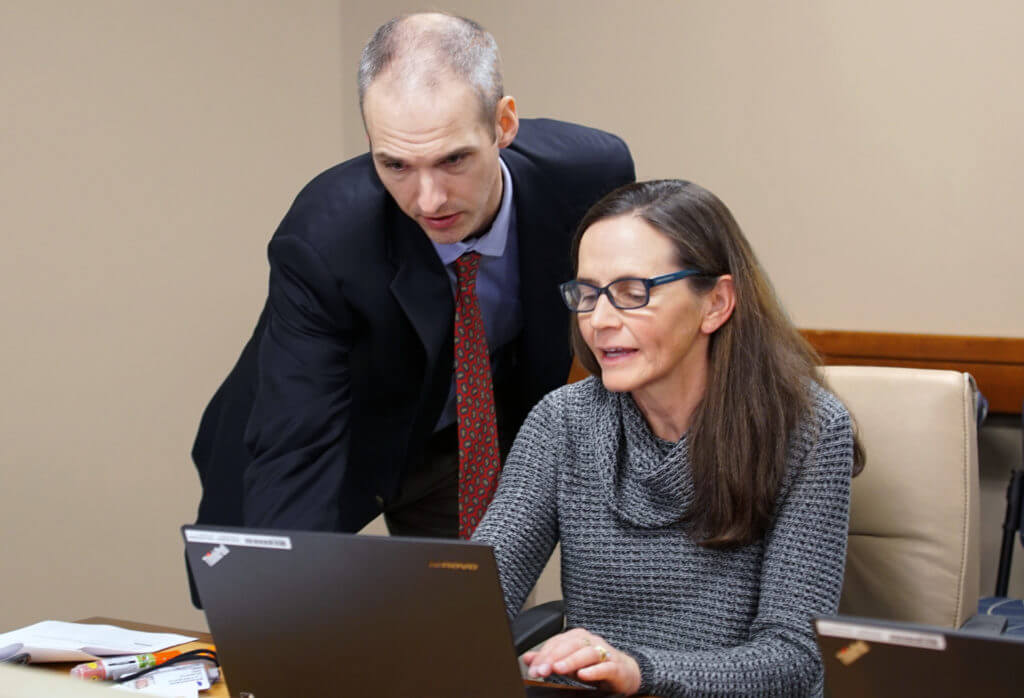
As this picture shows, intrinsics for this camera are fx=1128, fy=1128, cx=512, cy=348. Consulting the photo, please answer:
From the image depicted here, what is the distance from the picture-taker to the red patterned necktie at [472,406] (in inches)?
75.6

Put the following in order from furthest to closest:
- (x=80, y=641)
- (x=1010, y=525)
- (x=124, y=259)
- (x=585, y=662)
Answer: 1. (x=124, y=259)
2. (x=1010, y=525)
3. (x=80, y=641)
4. (x=585, y=662)

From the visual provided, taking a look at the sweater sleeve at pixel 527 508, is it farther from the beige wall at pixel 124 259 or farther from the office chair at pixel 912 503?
the beige wall at pixel 124 259

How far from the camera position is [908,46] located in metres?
2.74

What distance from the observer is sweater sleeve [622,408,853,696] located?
4.37 ft

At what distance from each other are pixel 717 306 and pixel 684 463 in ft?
0.74

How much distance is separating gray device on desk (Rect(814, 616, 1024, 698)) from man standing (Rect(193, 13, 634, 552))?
1.00 meters

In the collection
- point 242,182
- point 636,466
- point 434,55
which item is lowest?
point 636,466

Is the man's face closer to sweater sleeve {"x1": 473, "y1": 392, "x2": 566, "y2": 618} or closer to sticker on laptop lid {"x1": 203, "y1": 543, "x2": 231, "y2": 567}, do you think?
sweater sleeve {"x1": 473, "y1": 392, "x2": 566, "y2": 618}

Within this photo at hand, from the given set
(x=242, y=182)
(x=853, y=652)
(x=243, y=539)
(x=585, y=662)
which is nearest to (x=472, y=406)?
(x=585, y=662)

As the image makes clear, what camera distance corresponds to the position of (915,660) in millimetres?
790

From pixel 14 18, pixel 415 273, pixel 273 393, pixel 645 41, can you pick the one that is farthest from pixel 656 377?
pixel 14 18

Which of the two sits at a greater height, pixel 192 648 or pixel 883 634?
pixel 883 634

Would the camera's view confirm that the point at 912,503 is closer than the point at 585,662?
No

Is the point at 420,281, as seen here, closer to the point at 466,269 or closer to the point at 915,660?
the point at 466,269
